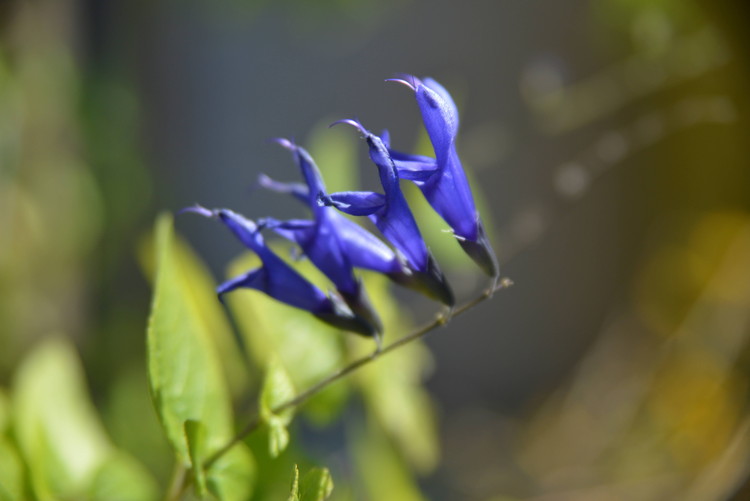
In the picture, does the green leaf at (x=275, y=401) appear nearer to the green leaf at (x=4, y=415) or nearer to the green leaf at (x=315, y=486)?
the green leaf at (x=315, y=486)

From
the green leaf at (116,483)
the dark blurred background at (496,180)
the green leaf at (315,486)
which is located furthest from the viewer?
the dark blurred background at (496,180)

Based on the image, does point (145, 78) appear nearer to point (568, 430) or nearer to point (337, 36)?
point (337, 36)

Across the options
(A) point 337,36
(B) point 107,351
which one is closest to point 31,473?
(B) point 107,351

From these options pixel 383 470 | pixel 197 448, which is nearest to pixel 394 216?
pixel 197 448

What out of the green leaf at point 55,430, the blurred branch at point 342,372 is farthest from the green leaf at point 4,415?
the blurred branch at point 342,372

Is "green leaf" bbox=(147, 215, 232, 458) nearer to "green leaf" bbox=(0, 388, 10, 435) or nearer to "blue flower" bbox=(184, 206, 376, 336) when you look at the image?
"blue flower" bbox=(184, 206, 376, 336)

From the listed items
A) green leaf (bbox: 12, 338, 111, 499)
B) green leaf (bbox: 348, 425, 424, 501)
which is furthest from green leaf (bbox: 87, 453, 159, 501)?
green leaf (bbox: 348, 425, 424, 501)
